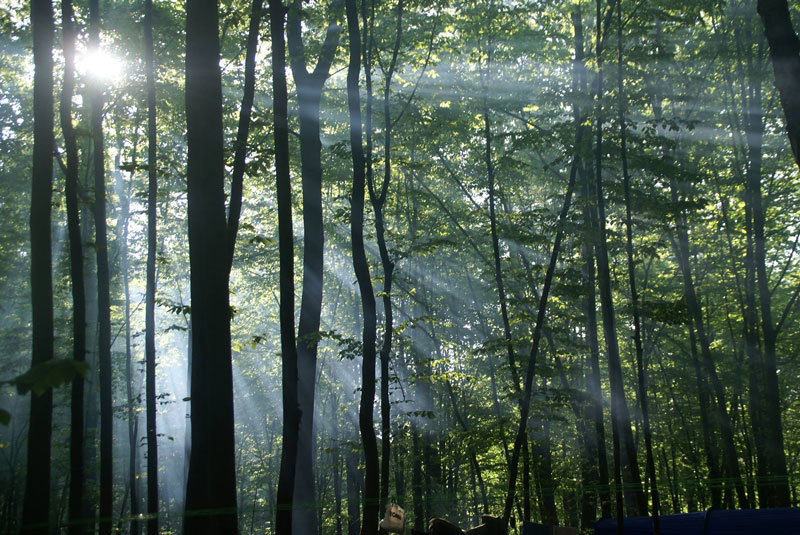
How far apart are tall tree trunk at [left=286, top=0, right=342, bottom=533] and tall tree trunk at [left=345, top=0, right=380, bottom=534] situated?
2.03m

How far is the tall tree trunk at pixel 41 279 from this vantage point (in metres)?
5.01

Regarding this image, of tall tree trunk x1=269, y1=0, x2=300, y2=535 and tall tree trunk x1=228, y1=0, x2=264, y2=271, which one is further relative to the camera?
tall tree trunk x1=228, y1=0, x2=264, y2=271

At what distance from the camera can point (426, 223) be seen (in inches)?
595

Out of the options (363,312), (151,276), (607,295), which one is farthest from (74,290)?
(607,295)

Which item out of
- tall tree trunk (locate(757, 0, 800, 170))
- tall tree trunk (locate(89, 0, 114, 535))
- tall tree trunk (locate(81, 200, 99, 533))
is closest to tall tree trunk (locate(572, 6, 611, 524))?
tall tree trunk (locate(757, 0, 800, 170))

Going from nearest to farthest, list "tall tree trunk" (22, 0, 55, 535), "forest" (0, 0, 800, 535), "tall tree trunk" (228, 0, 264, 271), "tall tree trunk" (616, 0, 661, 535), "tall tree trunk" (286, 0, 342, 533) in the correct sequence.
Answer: "tall tree trunk" (22, 0, 55, 535), "forest" (0, 0, 800, 535), "tall tree trunk" (228, 0, 264, 271), "tall tree trunk" (616, 0, 661, 535), "tall tree trunk" (286, 0, 342, 533)

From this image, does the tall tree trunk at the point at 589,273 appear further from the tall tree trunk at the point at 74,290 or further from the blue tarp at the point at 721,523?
the tall tree trunk at the point at 74,290

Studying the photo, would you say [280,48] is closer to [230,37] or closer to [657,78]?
[230,37]

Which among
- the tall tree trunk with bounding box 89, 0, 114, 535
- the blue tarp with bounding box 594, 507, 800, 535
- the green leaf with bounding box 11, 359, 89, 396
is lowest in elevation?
the blue tarp with bounding box 594, 507, 800, 535

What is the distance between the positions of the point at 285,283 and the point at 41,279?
7.10ft

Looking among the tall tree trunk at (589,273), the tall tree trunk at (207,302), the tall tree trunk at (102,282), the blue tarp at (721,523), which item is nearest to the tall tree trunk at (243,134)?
the tall tree trunk at (207,302)

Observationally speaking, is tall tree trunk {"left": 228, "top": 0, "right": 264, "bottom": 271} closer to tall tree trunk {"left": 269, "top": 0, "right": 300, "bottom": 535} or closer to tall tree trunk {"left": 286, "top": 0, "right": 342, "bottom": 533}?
tall tree trunk {"left": 269, "top": 0, "right": 300, "bottom": 535}

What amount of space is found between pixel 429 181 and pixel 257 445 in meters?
21.3

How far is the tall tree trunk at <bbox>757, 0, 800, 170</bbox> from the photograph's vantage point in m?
5.52
